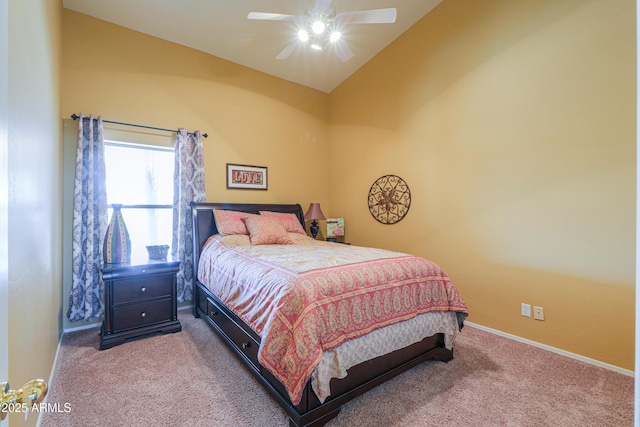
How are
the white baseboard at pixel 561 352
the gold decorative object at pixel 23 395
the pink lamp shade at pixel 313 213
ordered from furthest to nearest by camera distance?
the pink lamp shade at pixel 313 213 → the white baseboard at pixel 561 352 → the gold decorative object at pixel 23 395

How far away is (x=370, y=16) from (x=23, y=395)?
9.79 feet

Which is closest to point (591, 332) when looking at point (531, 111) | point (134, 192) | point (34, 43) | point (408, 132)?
point (531, 111)

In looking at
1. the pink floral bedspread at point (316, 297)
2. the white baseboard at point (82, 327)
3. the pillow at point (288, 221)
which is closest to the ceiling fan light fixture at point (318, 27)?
the pink floral bedspread at point (316, 297)

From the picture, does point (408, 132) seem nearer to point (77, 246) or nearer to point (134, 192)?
point (134, 192)

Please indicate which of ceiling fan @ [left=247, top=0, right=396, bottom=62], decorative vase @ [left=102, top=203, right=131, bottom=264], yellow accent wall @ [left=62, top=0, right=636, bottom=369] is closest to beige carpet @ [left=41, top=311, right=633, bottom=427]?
yellow accent wall @ [left=62, top=0, right=636, bottom=369]

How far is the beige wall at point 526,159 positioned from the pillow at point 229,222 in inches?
79.2

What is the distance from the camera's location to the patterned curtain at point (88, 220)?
2.79 m

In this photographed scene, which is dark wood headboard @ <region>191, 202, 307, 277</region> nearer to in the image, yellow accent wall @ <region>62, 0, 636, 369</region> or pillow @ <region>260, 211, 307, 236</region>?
yellow accent wall @ <region>62, 0, 636, 369</region>

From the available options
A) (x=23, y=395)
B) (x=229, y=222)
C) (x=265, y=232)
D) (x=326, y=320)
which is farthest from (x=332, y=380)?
(x=229, y=222)

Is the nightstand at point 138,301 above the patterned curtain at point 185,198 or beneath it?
beneath

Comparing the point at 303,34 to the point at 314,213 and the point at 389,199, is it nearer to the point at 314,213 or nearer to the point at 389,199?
the point at 389,199

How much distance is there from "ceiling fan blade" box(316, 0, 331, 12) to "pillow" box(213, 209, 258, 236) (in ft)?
7.81

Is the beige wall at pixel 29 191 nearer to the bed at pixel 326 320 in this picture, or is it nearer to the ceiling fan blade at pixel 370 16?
the bed at pixel 326 320

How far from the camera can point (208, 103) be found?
375 cm
